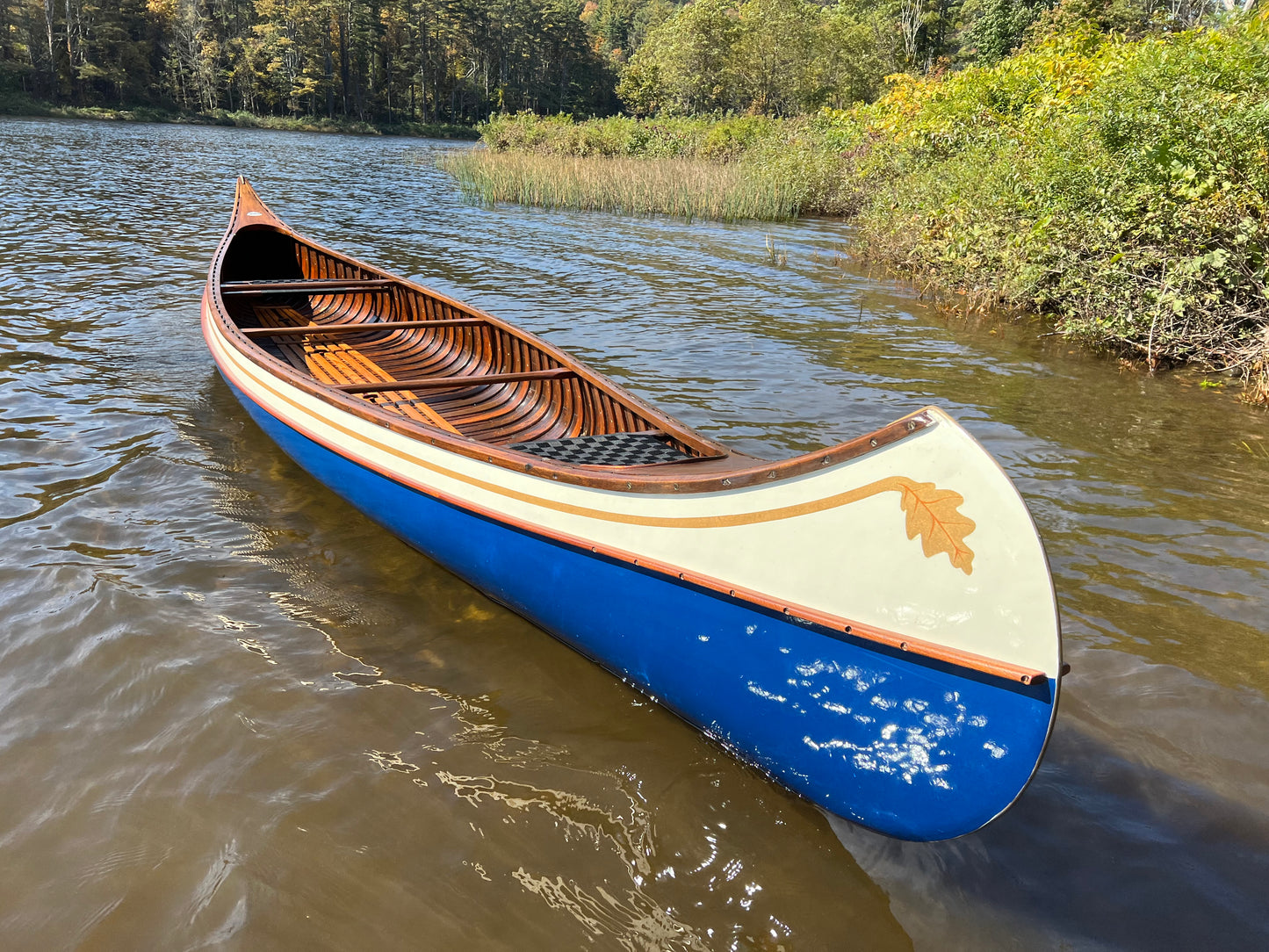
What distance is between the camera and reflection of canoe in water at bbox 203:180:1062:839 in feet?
7.36

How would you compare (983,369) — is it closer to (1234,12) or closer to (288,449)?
(1234,12)

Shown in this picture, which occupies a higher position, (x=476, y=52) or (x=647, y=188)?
(x=476, y=52)

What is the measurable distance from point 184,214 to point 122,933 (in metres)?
18.2

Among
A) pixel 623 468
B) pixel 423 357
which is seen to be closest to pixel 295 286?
pixel 423 357

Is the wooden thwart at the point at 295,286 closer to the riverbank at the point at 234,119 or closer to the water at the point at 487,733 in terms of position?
the water at the point at 487,733

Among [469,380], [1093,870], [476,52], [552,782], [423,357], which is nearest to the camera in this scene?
Result: [1093,870]

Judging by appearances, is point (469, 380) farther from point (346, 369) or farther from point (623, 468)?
point (623, 468)

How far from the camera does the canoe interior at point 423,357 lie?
16.9 feet

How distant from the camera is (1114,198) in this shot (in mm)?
8078

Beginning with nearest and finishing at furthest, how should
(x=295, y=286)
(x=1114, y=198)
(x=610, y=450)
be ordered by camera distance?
(x=610, y=450), (x=295, y=286), (x=1114, y=198)

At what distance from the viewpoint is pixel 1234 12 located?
8602 mm

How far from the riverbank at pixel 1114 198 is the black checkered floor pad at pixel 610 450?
603 centimetres

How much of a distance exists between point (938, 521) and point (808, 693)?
0.73 m

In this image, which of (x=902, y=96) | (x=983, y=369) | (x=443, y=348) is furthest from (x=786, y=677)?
(x=902, y=96)
